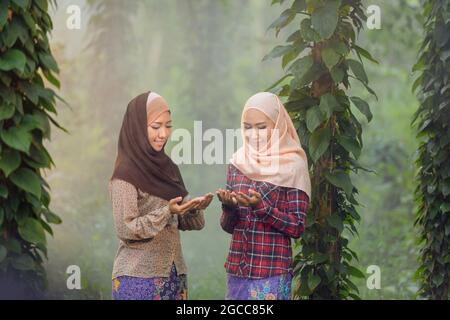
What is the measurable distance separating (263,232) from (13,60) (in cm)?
117

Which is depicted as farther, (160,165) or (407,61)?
(407,61)

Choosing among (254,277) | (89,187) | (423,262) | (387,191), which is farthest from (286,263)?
(387,191)

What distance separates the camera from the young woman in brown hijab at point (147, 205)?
9.28ft

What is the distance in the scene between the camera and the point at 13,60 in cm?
312

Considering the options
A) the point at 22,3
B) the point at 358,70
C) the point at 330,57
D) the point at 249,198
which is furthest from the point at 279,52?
the point at 22,3

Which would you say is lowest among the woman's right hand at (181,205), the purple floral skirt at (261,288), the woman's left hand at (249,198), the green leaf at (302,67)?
the purple floral skirt at (261,288)

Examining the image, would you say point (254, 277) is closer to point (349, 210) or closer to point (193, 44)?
point (349, 210)

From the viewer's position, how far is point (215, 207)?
305 inches

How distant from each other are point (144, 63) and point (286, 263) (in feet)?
17.4

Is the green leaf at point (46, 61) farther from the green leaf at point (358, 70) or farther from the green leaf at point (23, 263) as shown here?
the green leaf at point (358, 70)

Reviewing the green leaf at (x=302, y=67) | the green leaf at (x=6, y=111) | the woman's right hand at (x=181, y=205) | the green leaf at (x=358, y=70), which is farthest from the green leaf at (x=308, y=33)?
the green leaf at (x=6, y=111)

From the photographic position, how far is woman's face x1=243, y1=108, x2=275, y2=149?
290cm

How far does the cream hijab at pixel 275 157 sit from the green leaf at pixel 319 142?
543mm

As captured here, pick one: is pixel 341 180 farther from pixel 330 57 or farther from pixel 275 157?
pixel 275 157
